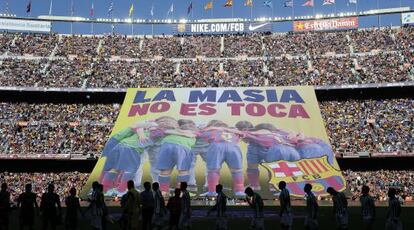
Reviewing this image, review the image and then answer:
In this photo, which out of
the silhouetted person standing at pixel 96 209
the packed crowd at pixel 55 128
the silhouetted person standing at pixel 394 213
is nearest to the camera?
the silhouetted person standing at pixel 394 213

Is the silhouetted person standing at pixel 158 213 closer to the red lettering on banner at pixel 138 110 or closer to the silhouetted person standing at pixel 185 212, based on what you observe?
the silhouetted person standing at pixel 185 212

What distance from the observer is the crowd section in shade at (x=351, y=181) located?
44188 millimetres

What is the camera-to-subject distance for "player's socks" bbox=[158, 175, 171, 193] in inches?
1626

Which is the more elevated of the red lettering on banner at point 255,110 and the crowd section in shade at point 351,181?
the red lettering on banner at point 255,110

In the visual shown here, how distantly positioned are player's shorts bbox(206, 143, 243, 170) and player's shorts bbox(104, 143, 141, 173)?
6.69m

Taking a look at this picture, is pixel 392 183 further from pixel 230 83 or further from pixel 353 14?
pixel 353 14

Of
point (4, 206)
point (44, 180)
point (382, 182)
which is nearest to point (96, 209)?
point (4, 206)

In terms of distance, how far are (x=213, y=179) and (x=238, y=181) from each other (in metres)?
2.21

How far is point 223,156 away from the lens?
44.0 meters

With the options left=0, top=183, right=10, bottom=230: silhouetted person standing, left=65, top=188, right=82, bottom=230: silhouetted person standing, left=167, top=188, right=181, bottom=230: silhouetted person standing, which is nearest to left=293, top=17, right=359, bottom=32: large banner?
left=167, top=188, right=181, bottom=230: silhouetted person standing

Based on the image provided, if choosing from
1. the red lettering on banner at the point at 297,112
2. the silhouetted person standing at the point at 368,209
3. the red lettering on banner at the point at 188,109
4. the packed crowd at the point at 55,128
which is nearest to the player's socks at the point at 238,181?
the red lettering on banner at the point at 188,109

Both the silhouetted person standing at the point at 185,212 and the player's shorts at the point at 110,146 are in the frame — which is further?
the player's shorts at the point at 110,146

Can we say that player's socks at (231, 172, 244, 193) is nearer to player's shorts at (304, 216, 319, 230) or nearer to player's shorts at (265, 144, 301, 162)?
player's shorts at (265, 144, 301, 162)

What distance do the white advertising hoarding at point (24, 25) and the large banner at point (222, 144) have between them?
29542 millimetres
